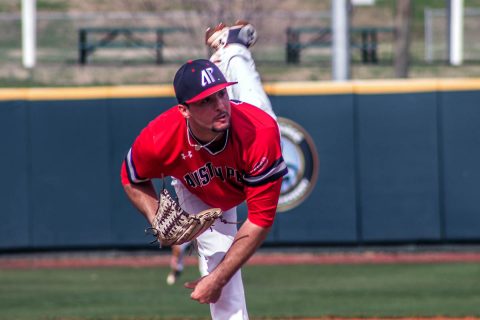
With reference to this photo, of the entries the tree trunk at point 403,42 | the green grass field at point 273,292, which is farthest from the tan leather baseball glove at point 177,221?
the tree trunk at point 403,42

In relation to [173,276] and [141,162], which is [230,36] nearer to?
[141,162]

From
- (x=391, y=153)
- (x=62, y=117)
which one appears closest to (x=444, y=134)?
(x=391, y=153)

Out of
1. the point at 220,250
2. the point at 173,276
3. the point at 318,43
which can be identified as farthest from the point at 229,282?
the point at 318,43

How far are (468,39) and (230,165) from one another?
19500 mm

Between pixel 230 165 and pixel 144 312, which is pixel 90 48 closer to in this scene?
pixel 144 312

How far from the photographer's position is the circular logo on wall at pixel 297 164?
Result: 1280cm

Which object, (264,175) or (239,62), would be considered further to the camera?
(239,62)

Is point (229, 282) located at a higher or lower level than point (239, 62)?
lower

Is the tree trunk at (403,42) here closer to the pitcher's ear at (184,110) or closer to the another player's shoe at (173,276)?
the another player's shoe at (173,276)

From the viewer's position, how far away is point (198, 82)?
5184 millimetres

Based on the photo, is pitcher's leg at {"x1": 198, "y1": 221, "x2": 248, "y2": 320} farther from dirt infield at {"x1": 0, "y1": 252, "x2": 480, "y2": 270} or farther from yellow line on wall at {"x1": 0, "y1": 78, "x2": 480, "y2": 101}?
yellow line on wall at {"x1": 0, "y1": 78, "x2": 480, "y2": 101}

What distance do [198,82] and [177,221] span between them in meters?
0.78

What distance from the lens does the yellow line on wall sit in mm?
12719

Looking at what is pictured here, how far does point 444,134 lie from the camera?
12703 millimetres
